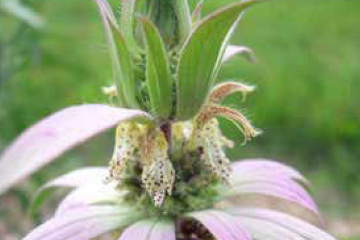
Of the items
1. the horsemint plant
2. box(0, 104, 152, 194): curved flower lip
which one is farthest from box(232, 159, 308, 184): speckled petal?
box(0, 104, 152, 194): curved flower lip

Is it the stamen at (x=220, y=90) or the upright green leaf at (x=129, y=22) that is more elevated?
the upright green leaf at (x=129, y=22)

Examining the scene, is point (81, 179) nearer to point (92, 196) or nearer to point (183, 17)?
point (92, 196)

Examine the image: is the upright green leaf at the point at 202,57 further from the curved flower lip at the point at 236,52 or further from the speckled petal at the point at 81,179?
the speckled petal at the point at 81,179

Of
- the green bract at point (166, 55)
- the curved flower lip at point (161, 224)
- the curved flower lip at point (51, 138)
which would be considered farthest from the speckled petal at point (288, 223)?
the curved flower lip at point (51, 138)

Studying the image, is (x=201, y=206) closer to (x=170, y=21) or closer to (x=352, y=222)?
(x=170, y=21)

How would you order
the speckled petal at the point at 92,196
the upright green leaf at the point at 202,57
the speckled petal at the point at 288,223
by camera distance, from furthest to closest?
the speckled petal at the point at 92,196 < the speckled petal at the point at 288,223 < the upright green leaf at the point at 202,57

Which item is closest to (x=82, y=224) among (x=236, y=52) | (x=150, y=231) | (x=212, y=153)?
(x=150, y=231)

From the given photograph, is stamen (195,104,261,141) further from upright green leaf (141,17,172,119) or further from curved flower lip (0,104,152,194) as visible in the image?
curved flower lip (0,104,152,194)
